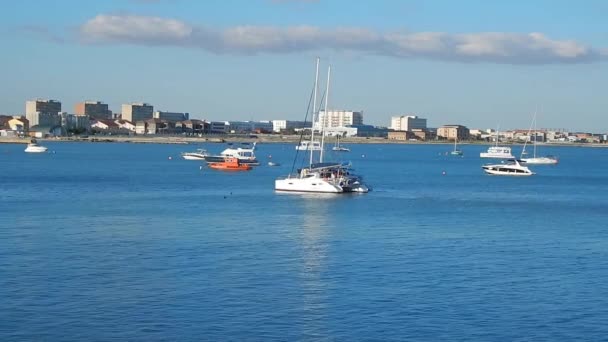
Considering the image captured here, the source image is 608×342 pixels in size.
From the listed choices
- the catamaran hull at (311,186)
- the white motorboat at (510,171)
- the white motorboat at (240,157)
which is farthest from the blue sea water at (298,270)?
the white motorboat at (240,157)

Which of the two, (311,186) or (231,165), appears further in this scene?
(231,165)

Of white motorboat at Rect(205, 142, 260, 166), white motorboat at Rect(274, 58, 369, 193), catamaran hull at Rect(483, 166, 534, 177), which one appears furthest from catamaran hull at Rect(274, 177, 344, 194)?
white motorboat at Rect(205, 142, 260, 166)

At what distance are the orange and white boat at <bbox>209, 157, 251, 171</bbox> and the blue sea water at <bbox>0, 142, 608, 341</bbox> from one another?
106ft

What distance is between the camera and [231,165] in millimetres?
79688

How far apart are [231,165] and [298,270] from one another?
55.6 m

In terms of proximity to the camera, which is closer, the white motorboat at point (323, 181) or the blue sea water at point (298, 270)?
the blue sea water at point (298, 270)

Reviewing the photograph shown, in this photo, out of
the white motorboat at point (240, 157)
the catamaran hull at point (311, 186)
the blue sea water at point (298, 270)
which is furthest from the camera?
the white motorboat at point (240, 157)

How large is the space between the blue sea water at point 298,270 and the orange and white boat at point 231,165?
106ft

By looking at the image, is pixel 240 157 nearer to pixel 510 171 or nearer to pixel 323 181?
pixel 510 171

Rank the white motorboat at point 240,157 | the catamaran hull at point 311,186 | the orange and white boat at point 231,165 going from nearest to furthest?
the catamaran hull at point 311,186
the orange and white boat at point 231,165
the white motorboat at point 240,157

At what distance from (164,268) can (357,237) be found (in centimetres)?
910

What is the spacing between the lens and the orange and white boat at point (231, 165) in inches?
3125

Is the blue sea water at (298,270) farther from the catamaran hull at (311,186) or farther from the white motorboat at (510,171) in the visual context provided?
the white motorboat at (510,171)

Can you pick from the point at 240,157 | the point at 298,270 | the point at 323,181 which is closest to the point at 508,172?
the point at 240,157
